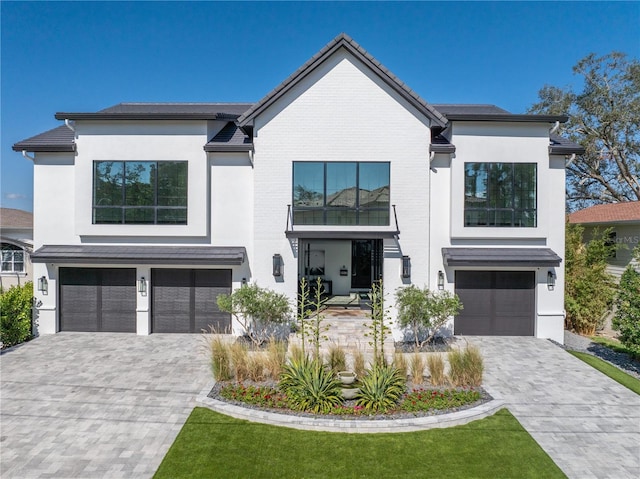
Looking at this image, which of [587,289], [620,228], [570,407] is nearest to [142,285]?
[570,407]

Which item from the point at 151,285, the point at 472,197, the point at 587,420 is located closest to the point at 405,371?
the point at 587,420

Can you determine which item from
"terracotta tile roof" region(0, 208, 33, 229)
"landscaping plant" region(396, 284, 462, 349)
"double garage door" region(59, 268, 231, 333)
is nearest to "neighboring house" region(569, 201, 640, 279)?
"landscaping plant" region(396, 284, 462, 349)

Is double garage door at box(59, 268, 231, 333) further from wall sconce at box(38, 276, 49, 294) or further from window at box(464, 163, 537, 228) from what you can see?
window at box(464, 163, 537, 228)

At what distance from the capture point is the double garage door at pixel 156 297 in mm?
13555

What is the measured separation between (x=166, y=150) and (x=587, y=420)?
556 inches

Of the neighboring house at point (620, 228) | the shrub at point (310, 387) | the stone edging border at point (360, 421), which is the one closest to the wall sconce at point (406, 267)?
the shrub at point (310, 387)

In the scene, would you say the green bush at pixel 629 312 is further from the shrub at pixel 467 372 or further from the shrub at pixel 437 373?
the shrub at pixel 437 373

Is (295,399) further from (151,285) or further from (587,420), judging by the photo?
(151,285)

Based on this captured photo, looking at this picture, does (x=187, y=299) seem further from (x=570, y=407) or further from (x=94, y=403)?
(x=570, y=407)

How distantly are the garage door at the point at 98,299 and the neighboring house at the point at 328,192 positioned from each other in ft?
1.65

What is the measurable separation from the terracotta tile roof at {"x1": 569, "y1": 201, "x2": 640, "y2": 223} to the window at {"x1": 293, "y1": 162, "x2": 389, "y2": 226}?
13.2 m

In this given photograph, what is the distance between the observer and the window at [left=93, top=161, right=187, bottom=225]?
13.0 m

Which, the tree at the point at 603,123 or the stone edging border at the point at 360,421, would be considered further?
the tree at the point at 603,123

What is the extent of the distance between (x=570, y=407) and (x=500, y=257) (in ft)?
18.3
